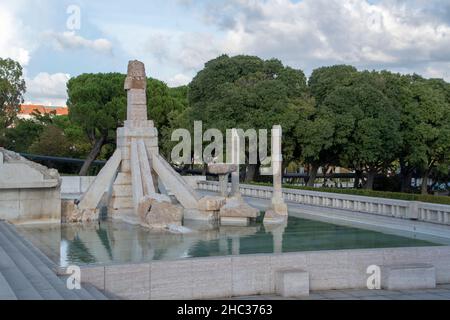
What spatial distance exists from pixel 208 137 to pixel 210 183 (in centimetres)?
454

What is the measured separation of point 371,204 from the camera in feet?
55.7

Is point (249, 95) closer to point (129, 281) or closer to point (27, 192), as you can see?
point (27, 192)

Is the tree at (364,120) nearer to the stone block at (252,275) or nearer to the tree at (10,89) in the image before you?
the stone block at (252,275)

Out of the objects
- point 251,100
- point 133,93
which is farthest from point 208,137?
point 133,93

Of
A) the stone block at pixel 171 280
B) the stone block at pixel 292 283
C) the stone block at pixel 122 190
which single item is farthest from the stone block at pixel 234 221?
the stone block at pixel 171 280

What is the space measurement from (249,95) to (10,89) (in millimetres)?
27543

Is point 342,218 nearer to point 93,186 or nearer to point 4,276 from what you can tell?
point 93,186

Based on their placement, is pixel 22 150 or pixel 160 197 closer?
pixel 160 197

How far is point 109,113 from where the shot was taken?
40.7 meters

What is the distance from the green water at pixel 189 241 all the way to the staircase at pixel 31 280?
38.5 inches

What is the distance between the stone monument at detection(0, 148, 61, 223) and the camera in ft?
53.3

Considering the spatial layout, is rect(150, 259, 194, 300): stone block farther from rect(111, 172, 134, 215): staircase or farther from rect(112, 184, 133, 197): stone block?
rect(112, 184, 133, 197): stone block
